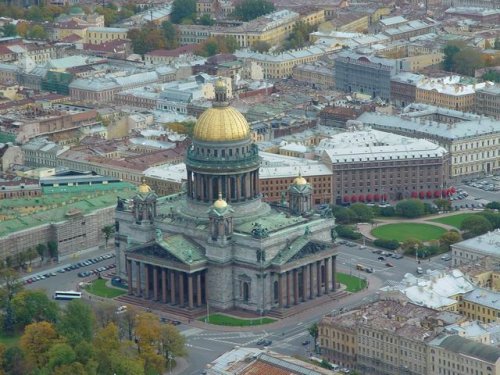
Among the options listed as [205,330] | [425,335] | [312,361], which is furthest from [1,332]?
[425,335]

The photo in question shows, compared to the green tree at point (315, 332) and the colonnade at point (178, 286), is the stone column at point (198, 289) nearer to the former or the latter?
the colonnade at point (178, 286)

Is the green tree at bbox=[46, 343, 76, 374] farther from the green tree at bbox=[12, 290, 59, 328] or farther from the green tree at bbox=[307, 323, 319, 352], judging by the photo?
the green tree at bbox=[307, 323, 319, 352]

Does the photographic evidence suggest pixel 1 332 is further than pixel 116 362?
Yes

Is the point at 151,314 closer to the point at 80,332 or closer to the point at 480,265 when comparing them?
the point at 80,332

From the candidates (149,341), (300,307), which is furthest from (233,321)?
(149,341)

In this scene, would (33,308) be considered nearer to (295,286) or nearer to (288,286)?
(288,286)

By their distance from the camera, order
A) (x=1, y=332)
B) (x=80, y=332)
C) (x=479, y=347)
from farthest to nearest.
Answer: (x=1, y=332) < (x=80, y=332) < (x=479, y=347)

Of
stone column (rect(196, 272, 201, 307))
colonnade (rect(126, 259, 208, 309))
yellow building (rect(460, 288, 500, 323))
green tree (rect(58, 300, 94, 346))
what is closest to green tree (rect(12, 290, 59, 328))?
green tree (rect(58, 300, 94, 346))
